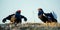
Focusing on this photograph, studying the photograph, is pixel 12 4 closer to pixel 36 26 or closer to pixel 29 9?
pixel 29 9

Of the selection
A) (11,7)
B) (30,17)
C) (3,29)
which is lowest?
(3,29)

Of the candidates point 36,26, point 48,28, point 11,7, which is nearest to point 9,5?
point 11,7

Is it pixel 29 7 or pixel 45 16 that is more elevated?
pixel 29 7

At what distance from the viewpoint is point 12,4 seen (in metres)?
2.11

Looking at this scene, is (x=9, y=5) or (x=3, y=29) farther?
(x=9, y=5)

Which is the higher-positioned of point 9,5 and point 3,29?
point 9,5

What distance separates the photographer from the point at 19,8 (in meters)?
2.09

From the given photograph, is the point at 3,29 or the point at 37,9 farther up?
the point at 37,9

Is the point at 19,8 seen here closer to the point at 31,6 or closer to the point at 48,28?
the point at 31,6

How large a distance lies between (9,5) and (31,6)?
303 mm

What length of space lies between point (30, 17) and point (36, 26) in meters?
→ 0.15

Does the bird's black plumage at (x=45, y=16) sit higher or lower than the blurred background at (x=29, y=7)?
lower

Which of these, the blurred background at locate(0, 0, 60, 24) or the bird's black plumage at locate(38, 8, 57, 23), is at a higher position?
the blurred background at locate(0, 0, 60, 24)

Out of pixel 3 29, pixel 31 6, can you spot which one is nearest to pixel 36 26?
pixel 31 6
